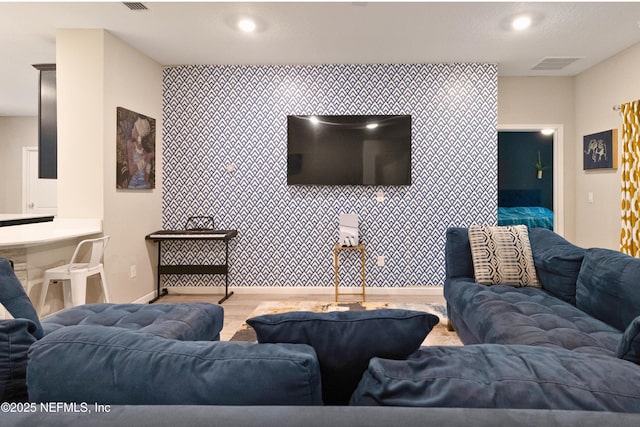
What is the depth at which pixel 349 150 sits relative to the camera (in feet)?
15.8

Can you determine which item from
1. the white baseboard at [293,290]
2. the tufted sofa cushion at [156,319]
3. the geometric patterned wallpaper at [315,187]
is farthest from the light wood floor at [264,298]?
the tufted sofa cushion at [156,319]

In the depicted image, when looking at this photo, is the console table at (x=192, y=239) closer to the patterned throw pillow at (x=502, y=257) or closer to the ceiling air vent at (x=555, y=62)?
the patterned throw pillow at (x=502, y=257)

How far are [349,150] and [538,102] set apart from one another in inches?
103

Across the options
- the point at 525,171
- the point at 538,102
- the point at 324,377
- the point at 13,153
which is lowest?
the point at 324,377

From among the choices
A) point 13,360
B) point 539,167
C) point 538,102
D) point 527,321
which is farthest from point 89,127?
point 539,167

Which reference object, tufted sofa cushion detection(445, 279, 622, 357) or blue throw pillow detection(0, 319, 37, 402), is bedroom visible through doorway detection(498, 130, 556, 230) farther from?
blue throw pillow detection(0, 319, 37, 402)

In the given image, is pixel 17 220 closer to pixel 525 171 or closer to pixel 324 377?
pixel 324 377

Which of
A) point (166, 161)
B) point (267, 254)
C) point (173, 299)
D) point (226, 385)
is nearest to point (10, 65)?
point (166, 161)

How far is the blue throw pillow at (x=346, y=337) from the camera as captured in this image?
0.97 metres

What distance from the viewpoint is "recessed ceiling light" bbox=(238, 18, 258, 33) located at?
3.61 metres

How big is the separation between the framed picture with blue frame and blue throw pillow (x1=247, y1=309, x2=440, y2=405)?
472 cm

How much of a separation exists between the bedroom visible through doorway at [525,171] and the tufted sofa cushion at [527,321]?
16.6 feet

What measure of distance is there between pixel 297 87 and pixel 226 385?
14.6 ft

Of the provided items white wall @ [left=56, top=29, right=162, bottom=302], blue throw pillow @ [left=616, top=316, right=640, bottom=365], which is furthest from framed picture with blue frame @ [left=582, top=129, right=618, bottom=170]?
white wall @ [left=56, top=29, right=162, bottom=302]
